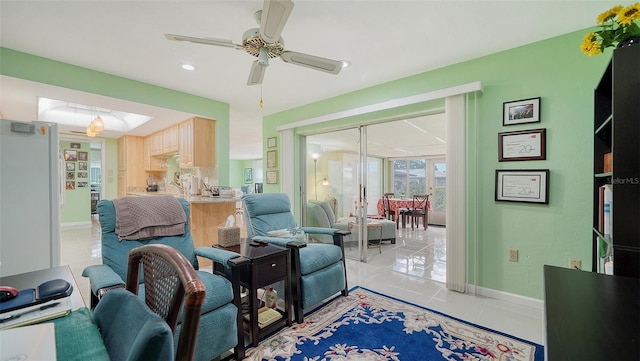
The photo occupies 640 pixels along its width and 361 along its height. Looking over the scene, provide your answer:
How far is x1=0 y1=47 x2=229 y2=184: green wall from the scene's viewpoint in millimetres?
2656

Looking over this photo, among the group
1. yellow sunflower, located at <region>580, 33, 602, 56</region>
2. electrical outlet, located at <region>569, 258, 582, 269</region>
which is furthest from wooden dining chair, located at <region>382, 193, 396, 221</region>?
yellow sunflower, located at <region>580, 33, 602, 56</region>

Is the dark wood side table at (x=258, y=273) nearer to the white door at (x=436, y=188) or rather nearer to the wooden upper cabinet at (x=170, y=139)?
the wooden upper cabinet at (x=170, y=139)

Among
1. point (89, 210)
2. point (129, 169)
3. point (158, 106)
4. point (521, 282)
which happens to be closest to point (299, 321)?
point (521, 282)

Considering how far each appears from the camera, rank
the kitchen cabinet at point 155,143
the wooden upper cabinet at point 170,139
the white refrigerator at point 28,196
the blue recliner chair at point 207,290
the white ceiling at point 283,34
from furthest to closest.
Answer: the kitchen cabinet at point 155,143, the wooden upper cabinet at point 170,139, the white ceiling at point 283,34, the white refrigerator at point 28,196, the blue recliner chair at point 207,290

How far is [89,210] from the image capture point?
6.70 metres

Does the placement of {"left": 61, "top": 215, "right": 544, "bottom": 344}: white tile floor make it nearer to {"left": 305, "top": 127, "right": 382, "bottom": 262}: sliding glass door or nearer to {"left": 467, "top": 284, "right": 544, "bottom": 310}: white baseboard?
{"left": 467, "top": 284, "right": 544, "bottom": 310}: white baseboard

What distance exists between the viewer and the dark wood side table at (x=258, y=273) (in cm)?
180

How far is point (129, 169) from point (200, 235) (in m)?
4.08

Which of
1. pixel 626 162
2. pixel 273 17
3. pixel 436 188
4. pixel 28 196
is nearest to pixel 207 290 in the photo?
pixel 28 196

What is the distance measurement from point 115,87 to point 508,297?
16.1 feet

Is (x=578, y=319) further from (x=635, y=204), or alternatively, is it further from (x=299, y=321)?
(x=299, y=321)

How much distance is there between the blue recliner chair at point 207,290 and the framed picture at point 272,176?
116 inches

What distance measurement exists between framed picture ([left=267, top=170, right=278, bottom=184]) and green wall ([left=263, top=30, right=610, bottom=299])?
296cm

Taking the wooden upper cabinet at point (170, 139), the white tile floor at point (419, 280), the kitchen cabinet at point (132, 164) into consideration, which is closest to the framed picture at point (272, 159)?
the wooden upper cabinet at point (170, 139)
